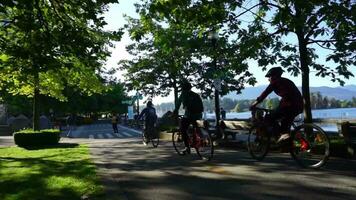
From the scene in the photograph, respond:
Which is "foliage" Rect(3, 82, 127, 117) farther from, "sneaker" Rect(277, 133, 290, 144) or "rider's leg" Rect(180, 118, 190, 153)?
"sneaker" Rect(277, 133, 290, 144)

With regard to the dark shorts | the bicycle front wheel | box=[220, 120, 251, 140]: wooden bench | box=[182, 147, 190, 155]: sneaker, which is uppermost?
the dark shorts

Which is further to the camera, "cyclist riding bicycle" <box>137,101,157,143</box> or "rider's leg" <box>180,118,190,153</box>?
"cyclist riding bicycle" <box>137,101,157,143</box>

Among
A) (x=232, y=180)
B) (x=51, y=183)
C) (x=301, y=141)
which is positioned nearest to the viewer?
(x=232, y=180)

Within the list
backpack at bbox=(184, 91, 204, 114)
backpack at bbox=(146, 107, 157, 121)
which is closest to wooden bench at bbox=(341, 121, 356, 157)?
backpack at bbox=(184, 91, 204, 114)

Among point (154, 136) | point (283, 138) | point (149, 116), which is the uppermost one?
point (149, 116)

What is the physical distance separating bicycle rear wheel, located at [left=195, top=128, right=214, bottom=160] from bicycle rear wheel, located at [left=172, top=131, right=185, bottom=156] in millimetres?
1037

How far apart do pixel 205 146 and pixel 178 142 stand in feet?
5.48

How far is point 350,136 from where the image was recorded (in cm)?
1055

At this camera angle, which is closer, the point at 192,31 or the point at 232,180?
the point at 232,180

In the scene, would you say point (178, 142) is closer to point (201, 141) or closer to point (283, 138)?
point (201, 141)

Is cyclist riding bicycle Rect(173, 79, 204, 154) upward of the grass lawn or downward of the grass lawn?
upward

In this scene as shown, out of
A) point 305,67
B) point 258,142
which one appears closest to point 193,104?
point 258,142

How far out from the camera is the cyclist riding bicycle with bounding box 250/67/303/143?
8.95 meters

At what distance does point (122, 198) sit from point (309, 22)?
701 centimetres
